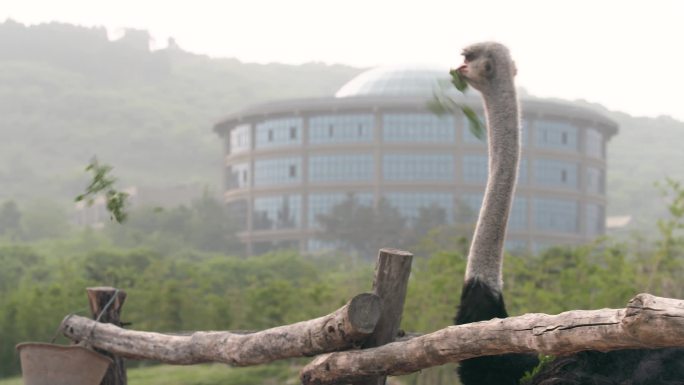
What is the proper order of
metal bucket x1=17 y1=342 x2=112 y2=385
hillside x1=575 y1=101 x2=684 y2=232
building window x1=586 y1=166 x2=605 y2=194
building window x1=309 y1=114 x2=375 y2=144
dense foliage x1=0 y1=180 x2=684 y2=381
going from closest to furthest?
metal bucket x1=17 y1=342 x2=112 y2=385
dense foliage x1=0 y1=180 x2=684 y2=381
building window x1=309 y1=114 x2=375 y2=144
building window x1=586 y1=166 x2=605 y2=194
hillside x1=575 y1=101 x2=684 y2=232

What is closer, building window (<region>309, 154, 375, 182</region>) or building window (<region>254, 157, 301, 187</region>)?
building window (<region>309, 154, 375, 182</region>)

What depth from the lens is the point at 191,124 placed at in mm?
124438

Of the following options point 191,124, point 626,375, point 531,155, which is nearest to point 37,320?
point 626,375

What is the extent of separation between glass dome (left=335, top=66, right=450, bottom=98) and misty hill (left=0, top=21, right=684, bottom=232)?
34918mm

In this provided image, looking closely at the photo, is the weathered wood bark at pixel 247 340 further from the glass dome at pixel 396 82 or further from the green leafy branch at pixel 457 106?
the glass dome at pixel 396 82

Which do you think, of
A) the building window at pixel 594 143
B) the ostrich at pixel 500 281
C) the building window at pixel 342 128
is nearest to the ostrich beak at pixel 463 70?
the ostrich at pixel 500 281

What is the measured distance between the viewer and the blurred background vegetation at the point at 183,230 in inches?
485

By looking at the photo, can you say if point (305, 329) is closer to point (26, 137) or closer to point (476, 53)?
point (476, 53)

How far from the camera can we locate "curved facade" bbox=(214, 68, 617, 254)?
51.5m

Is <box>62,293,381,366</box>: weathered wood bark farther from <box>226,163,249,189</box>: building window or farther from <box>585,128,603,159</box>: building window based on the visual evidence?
<box>226,163,249,189</box>: building window

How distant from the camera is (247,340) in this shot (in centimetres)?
466

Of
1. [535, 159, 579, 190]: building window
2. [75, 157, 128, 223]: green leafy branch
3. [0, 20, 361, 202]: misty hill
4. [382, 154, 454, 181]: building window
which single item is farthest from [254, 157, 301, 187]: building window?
[75, 157, 128, 223]: green leafy branch

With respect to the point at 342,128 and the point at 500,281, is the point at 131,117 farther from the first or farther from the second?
the point at 500,281

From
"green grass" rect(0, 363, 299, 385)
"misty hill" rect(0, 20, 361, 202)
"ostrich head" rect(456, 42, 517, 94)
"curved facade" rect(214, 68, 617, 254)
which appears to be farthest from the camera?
"misty hill" rect(0, 20, 361, 202)
